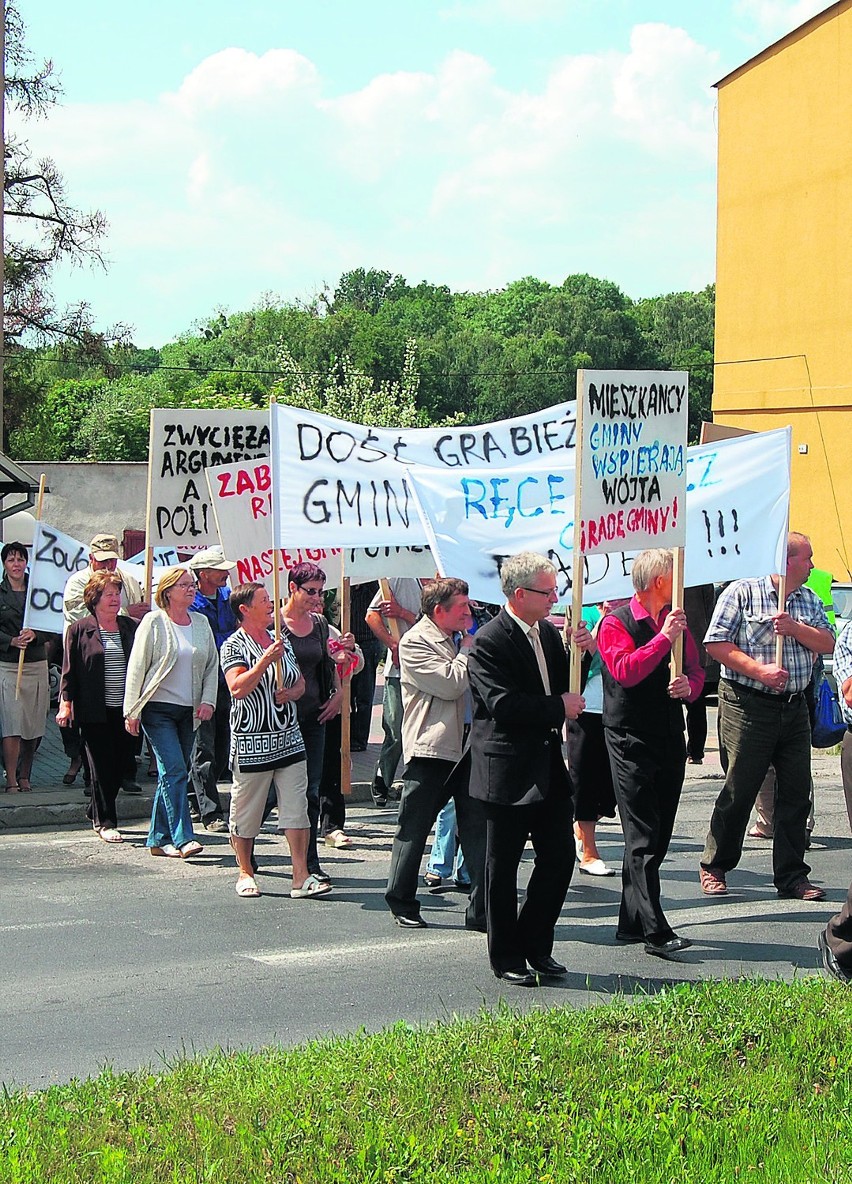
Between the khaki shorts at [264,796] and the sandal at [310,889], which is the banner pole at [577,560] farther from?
the sandal at [310,889]

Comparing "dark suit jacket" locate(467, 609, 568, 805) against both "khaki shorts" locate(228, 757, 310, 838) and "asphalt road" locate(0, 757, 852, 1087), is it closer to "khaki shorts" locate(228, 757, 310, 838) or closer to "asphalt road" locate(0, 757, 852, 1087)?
"asphalt road" locate(0, 757, 852, 1087)

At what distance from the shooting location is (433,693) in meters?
8.09

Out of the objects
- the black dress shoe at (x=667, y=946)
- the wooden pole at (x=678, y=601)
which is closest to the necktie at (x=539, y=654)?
the wooden pole at (x=678, y=601)

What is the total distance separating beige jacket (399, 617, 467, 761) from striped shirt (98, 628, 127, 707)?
310cm

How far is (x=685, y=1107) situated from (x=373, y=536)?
5.28m

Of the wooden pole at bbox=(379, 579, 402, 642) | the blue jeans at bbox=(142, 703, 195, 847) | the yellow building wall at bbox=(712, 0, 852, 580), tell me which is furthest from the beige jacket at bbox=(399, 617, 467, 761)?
the yellow building wall at bbox=(712, 0, 852, 580)

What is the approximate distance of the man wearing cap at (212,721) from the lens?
35.3 ft

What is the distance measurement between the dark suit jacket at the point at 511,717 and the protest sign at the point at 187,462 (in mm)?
5015

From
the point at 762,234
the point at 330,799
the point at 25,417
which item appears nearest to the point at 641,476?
the point at 330,799

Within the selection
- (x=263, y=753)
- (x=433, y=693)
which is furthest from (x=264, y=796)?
(x=433, y=693)

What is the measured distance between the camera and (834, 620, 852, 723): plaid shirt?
6.64m

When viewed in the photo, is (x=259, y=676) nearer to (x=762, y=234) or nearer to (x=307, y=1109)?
(x=307, y=1109)

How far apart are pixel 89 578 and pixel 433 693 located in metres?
4.11

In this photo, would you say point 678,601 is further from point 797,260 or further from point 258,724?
point 797,260
